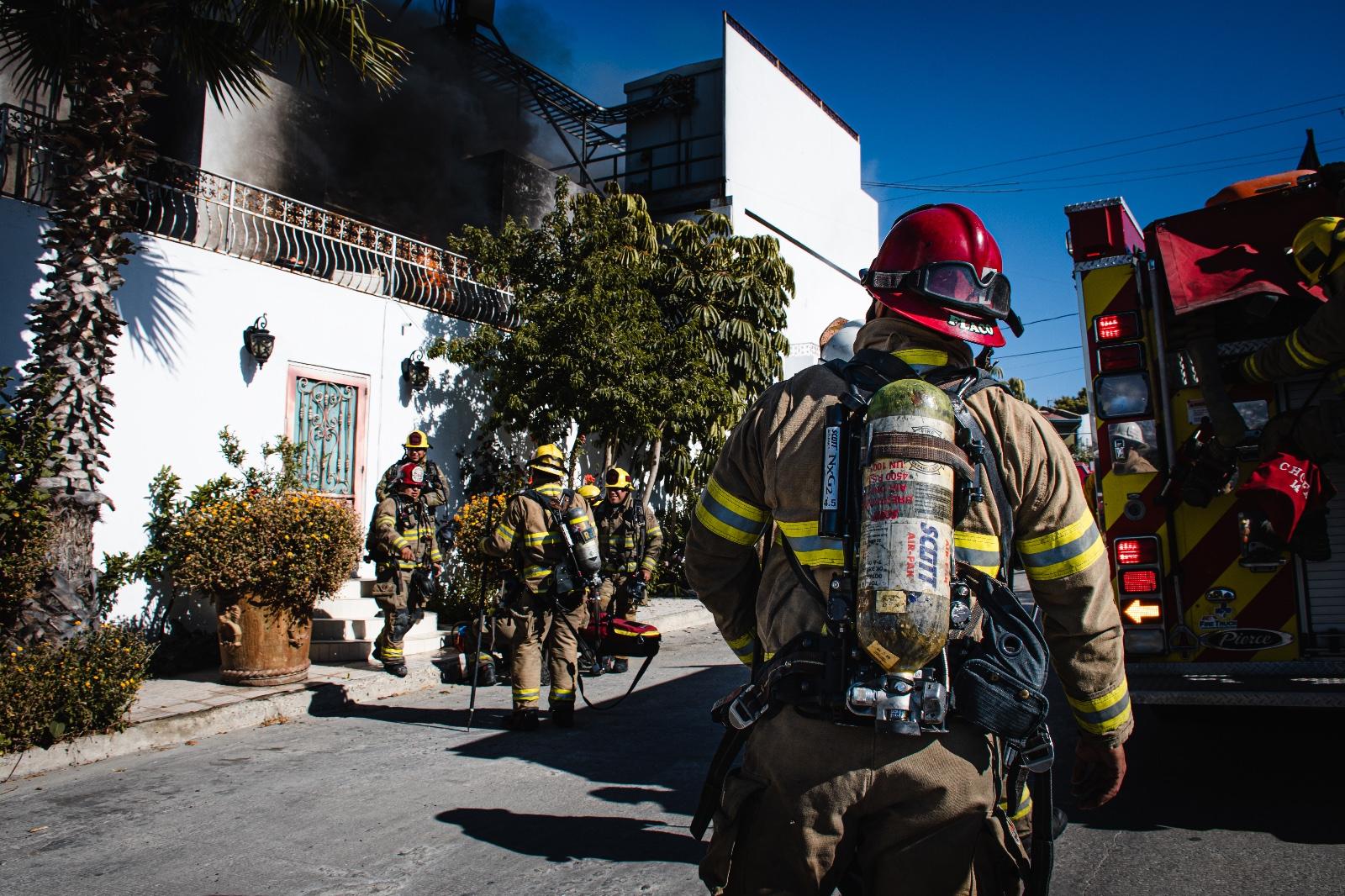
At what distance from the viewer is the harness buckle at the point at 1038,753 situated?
1757mm

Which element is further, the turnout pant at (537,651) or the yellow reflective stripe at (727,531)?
the turnout pant at (537,651)

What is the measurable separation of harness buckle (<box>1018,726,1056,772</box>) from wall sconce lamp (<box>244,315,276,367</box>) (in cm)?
884

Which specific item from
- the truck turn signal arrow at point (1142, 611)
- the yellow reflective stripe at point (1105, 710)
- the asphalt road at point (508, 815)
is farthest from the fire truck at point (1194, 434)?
the yellow reflective stripe at point (1105, 710)

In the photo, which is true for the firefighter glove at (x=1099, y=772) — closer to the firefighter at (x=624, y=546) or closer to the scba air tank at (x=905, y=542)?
the scba air tank at (x=905, y=542)

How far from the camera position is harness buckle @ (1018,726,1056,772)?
1.76 metres

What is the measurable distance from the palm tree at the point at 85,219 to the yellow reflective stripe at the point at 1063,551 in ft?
20.9

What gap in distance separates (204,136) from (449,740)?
38.7ft

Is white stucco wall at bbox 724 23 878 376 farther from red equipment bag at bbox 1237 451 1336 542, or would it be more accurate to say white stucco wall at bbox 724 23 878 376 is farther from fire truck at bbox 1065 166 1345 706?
red equipment bag at bbox 1237 451 1336 542

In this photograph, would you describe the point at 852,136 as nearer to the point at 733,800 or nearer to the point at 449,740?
the point at 449,740

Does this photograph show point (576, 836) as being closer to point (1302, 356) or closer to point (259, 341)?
point (1302, 356)

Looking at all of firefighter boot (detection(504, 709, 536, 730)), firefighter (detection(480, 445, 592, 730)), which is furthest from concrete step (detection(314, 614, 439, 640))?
firefighter boot (detection(504, 709, 536, 730))

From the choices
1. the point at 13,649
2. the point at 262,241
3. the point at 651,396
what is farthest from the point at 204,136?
the point at 13,649

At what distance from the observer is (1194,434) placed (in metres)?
4.42

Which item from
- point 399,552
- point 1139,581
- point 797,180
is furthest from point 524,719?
point 797,180
